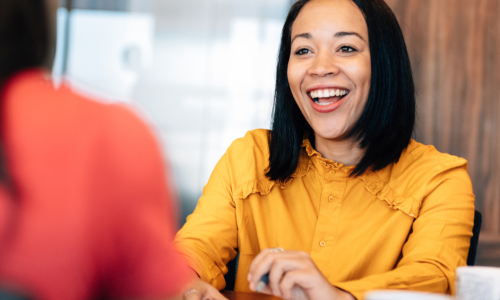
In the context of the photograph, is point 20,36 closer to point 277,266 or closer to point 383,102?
point 277,266

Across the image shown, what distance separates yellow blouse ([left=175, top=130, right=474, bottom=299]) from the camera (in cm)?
112

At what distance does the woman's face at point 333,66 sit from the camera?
128 cm

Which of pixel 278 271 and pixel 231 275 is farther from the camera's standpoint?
pixel 231 275

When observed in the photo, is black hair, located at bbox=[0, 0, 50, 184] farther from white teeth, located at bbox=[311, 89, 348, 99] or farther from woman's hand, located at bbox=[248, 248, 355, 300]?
white teeth, located at bbox=[311, 89, 348, 99]

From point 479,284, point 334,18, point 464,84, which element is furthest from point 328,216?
point 464,84

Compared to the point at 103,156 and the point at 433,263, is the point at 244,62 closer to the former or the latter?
the point at 433,263

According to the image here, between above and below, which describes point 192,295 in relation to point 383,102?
below

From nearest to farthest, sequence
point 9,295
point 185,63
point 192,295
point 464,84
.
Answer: point 9,295
point 192,295
point 464,84
point 185,63

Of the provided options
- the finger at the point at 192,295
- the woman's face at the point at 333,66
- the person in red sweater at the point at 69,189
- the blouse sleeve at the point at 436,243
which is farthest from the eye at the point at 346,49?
the person in red sweater at the point at 69,189

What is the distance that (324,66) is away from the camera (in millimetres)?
1279

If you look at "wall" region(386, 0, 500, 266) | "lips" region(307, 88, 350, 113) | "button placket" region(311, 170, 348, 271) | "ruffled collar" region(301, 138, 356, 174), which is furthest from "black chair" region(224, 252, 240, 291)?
"wall" region(386, 0, 500, 266)

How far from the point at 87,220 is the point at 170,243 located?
83mm

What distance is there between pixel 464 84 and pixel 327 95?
60.7 inches

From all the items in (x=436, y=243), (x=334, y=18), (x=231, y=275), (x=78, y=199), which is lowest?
(x=231, y=275)
